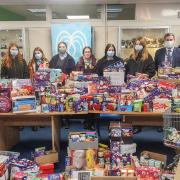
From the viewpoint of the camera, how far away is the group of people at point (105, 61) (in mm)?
5191

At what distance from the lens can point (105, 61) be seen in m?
5.23

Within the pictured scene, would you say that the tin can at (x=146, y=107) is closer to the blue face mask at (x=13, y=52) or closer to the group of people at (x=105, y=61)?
the group of people at (x=105, y=61)

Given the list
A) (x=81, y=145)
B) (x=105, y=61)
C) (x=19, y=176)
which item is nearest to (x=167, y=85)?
(x=81, y=145)

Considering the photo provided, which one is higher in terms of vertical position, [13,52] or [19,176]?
[13,52]

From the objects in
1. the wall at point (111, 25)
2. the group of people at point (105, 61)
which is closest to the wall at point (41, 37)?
the wall at point (111, 25)

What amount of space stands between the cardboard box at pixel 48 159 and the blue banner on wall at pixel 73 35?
10.3 ft

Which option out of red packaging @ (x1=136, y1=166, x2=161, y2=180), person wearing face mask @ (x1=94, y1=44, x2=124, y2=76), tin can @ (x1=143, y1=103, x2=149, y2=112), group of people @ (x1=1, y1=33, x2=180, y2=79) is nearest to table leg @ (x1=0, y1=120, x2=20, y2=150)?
group of people @ (x1=1, y1=33, x2=180, y2=79)

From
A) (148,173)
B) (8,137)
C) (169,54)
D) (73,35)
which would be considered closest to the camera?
(148,173)

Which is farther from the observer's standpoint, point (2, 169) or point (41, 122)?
point (41, 122)

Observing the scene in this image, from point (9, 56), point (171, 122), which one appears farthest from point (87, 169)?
point (9, 56)

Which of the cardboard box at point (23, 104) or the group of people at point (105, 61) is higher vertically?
the group of people at point (105, 61)

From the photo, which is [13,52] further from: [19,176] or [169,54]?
[169,54]

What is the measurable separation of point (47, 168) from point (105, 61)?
233cm

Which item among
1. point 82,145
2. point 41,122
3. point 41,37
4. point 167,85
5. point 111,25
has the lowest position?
point 82,145
